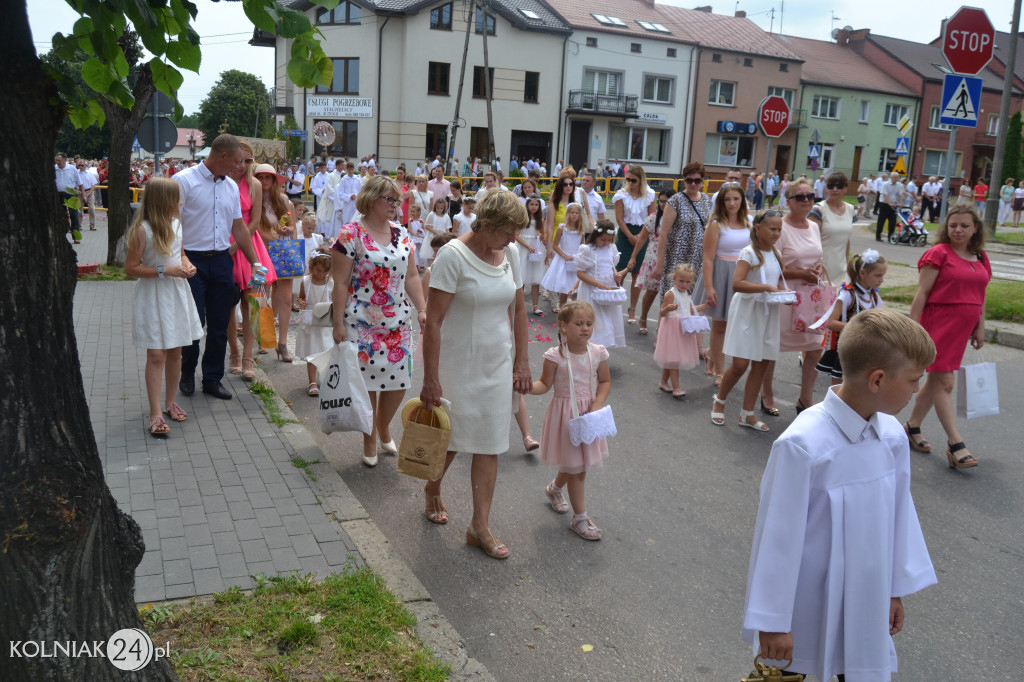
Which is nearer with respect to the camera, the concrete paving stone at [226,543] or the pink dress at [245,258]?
the concrete paving stone at [226,543]

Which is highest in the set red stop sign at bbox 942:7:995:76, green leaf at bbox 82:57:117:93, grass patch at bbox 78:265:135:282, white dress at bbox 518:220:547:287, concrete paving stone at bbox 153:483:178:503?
red stop sign at bbox 942:7:995:76

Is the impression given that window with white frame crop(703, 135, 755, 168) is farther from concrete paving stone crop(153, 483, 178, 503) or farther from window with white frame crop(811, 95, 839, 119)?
concrete paving stone crop(153, 483, 178, 503)

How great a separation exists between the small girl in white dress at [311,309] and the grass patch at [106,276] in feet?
21.1

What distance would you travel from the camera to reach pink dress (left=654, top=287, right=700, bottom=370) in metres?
8.20

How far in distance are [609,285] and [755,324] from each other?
7.56ft

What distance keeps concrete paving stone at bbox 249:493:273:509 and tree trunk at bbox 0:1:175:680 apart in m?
2.15

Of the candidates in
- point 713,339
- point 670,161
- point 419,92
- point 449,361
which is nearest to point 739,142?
point 670,161

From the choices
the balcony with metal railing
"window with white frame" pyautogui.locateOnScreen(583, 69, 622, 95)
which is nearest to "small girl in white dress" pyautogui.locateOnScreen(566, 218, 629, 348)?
the balcony with metal railing

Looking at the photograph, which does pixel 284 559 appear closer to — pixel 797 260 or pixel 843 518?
pixel 843 518

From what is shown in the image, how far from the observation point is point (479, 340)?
14.9ft

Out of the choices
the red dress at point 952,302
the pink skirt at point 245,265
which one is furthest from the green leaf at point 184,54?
the red dress at point 952,302

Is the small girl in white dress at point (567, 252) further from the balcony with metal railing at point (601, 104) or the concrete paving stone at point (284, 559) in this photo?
the balcony with metal railing at point (601, 104)

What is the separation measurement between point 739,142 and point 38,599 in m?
59.4

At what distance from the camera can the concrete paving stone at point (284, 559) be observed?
4113mm
